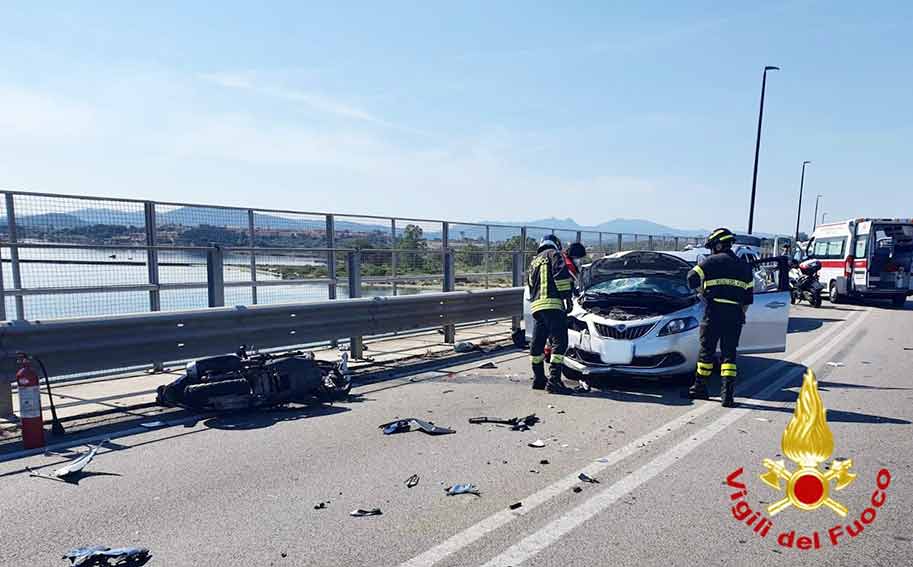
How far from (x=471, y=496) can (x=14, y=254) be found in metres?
6.17

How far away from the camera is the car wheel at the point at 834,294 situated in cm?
2002

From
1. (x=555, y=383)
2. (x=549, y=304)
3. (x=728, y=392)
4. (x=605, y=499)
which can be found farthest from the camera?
(x=549, y=304)

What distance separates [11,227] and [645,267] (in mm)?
7761

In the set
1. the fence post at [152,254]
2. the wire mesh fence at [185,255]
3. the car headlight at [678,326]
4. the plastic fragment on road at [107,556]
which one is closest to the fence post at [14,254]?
the wire mesh fence at [185,255]

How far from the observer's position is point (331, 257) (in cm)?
1077

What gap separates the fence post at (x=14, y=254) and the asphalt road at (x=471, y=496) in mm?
2973

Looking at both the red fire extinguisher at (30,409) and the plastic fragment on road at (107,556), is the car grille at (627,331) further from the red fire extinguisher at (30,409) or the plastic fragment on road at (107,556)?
the red fire extinguisher at (30,409)

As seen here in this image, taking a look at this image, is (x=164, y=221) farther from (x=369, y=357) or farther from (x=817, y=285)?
(x=817, y=285)

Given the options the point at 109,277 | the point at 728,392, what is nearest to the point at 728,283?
the point at 728,392

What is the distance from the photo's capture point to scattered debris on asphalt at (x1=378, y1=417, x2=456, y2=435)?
5.82m

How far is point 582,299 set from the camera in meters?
8.46

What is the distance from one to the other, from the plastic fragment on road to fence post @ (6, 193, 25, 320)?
5.00m

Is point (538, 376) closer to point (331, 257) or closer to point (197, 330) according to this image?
point (197, 330)

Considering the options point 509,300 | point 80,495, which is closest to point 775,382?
point 509,300
